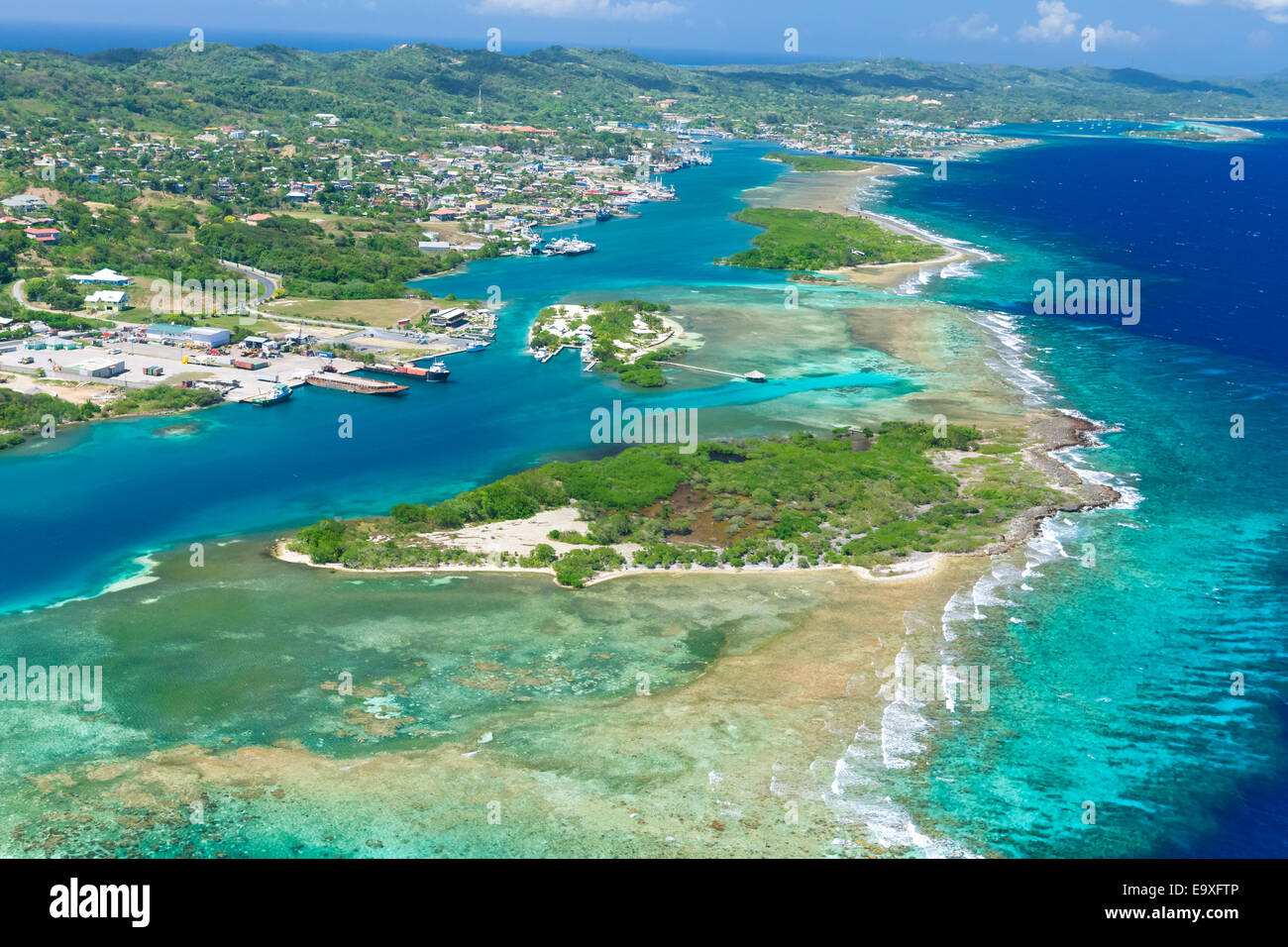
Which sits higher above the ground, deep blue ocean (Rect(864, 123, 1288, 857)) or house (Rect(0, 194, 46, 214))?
house (Rect(0, 194, 46, 214))

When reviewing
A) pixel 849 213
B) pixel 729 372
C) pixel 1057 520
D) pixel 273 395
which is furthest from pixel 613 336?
pixel 849 213

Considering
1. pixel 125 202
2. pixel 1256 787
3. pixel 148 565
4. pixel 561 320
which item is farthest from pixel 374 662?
pixel 125 202
